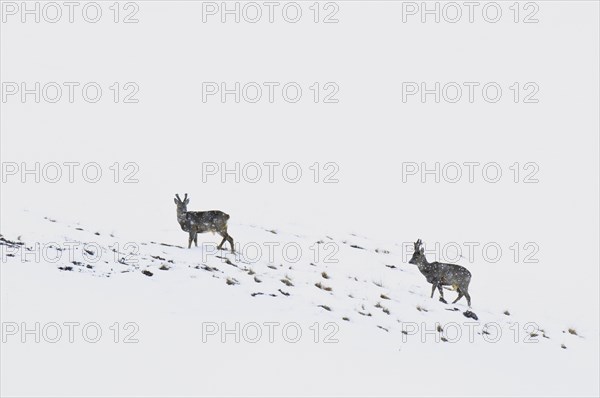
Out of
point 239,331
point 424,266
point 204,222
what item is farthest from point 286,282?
point 424,266

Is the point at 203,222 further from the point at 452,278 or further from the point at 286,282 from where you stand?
the point at 452,278

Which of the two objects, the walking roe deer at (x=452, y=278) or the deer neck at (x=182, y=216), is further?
the deer neck at (x=182, y=216)

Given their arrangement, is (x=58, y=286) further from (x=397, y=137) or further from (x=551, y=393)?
(x=397, y=137)

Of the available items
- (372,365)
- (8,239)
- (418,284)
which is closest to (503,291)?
(418,284)

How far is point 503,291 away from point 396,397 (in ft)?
44.9

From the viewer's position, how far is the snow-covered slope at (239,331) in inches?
410

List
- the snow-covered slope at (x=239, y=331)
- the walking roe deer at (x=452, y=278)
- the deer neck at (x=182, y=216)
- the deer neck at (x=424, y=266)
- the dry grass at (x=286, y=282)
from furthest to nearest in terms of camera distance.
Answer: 1. the deer neck at (x=182, y=216)
2. the deer neck at (x=424, y=266)
3. the walking roe deer at (x=452, y=278)
4. the dry grass at (x=286, y=282)
5. the snow-covered slope at (x=239, y=331)

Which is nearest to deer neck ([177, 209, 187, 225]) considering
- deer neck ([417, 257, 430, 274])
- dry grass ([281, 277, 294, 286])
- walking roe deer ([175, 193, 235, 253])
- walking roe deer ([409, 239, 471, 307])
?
walking roe deer ([175, 193, 235, 253])

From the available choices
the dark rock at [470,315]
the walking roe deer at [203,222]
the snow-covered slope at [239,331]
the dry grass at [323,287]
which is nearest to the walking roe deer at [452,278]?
the snow-covered slope at [239,331]

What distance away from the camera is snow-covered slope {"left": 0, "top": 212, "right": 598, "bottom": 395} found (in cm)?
1041

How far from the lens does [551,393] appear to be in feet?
41.5

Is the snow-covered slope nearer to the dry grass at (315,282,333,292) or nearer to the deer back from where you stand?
the dry grass at (315,282,333,292)

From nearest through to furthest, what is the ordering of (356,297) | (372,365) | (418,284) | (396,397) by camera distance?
Answer: (396,397) → (372,365) → (356,297) → (418,284)

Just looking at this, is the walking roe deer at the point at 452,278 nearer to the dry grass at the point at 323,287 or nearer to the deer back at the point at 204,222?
the dry grass at the point at 323,287
